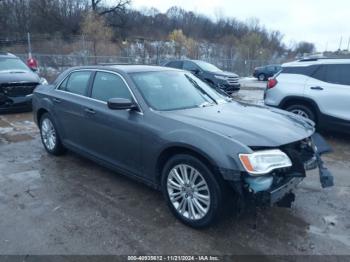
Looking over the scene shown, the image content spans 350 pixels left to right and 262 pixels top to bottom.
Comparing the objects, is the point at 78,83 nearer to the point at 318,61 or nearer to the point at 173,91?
the point at 173,91

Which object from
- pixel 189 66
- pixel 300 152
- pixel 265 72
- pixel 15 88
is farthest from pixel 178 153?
pixel 265 72

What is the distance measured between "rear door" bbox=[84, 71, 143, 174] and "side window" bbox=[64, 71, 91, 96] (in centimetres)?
22

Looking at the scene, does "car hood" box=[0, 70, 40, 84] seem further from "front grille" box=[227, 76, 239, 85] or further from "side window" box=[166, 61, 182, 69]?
"front grille" box=[227, 76, 239, 85]

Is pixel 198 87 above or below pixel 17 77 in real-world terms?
above

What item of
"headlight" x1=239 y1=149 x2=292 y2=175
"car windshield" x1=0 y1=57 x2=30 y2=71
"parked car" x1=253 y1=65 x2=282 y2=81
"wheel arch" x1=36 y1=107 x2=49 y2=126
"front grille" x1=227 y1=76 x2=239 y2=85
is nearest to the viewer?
"headlight" x1=239 y1=149 x2=292 y2=175

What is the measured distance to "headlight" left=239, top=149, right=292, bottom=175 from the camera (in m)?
2.93

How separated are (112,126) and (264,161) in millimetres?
1970

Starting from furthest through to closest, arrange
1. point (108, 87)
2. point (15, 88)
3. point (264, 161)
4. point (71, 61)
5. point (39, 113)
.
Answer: point (71, 61), point (15, 88), point (39, 113), point (108, 87), point (264, 161)

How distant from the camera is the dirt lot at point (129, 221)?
3096 millimetres

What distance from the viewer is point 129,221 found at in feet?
11.5

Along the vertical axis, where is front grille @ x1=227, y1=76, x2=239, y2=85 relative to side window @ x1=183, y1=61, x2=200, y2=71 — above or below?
below

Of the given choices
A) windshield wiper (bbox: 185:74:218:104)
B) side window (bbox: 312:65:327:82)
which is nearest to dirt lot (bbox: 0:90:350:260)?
windshield wiper (bbox: 185:74:218:104)

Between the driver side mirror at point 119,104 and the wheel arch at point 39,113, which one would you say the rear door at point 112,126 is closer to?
the driver side mirror at point 119,104

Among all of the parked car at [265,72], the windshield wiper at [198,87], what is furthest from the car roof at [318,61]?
the parked car at [265,72]
